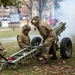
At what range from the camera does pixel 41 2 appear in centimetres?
4266

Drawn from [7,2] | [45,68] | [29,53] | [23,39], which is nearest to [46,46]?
[29,53]

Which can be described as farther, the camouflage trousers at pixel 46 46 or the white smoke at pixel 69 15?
the white smoke at pixel 69 15

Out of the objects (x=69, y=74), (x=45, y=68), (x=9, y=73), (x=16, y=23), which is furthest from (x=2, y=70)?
(x=16, y=23)

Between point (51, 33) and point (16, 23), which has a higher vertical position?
point (51, 33)

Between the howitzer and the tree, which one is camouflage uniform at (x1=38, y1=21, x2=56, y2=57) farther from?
the tree

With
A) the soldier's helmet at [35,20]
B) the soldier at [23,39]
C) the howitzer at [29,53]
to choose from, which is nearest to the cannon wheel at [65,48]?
the howitzer at [29,53]

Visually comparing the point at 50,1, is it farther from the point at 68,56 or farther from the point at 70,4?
the point at 68,56

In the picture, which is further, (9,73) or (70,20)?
(70,20)

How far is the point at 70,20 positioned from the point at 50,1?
2740 centimetres

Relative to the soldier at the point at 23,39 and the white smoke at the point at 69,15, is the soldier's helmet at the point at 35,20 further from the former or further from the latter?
the white smoke at the point at 69,15

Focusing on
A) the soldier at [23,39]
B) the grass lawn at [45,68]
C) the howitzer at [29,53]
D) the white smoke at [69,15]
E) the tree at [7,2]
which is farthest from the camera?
the white smoke at [69,15]

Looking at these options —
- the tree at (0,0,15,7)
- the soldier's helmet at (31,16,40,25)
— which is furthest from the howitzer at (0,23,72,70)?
the tree at (0,0,15,7)

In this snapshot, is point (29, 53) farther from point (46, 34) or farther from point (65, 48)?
point (65, 48)

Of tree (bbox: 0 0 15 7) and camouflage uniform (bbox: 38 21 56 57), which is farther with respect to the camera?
tree (bbox: 0 0 15 7)
